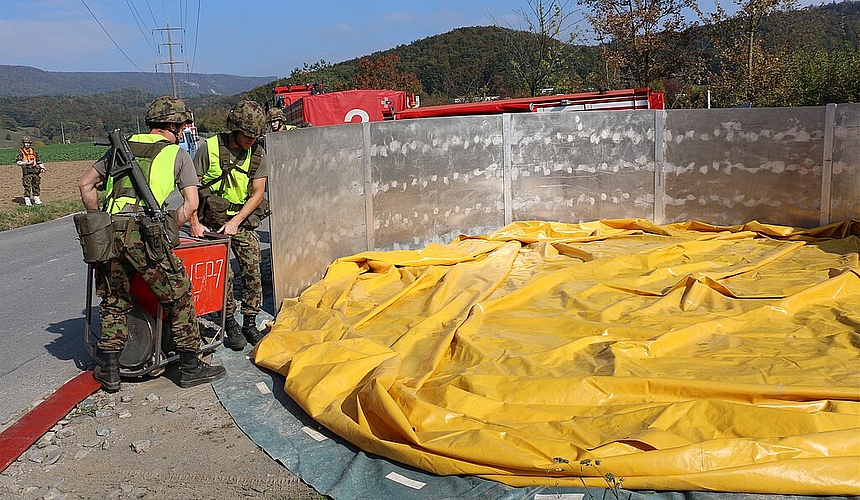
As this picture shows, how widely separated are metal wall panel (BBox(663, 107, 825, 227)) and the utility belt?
677 cm

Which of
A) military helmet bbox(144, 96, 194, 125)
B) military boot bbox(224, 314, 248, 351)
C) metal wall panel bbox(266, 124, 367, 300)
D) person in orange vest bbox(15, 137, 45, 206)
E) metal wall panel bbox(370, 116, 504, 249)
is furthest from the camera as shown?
person in orange vest bbox(15, 137, 45, 206)

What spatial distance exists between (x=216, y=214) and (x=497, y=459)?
3470 mm

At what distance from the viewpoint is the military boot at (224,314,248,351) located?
587cm

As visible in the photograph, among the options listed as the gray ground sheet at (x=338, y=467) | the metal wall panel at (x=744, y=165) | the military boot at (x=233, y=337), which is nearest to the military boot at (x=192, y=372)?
the gray ground sheet at (x=338, y=467)

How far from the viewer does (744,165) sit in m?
9.31

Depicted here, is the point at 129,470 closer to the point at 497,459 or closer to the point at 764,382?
the point at 497,459

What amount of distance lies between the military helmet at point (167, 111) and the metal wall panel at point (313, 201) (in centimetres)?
91

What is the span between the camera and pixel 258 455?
4102 millimetres

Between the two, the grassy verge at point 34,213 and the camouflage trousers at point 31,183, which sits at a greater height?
the camouflage trousers at point 31,183

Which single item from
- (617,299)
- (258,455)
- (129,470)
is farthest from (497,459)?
(617,299)

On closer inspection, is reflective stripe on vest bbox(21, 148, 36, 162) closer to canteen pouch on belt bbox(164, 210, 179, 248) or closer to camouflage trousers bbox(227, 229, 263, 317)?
camouflage trousers bbox(227, 229, 263, 317)

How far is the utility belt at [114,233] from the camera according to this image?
15.0ft

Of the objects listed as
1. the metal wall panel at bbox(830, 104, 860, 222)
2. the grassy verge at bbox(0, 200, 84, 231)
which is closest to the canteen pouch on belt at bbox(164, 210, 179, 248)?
the metal wall panel at bbox(830, 104, 860, 222)

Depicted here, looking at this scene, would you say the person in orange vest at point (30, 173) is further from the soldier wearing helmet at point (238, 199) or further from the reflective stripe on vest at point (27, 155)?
the soldier wearing helmet at point (238, 199)
